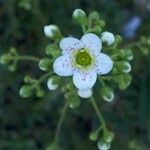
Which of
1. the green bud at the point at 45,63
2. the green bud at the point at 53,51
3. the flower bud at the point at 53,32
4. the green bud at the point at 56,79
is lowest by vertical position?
the green bud at the point at 56,79

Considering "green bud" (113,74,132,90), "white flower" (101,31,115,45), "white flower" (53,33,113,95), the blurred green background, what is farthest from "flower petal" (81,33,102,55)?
the blurred green background

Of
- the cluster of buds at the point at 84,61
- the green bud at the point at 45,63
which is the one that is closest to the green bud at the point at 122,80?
the cluster of buds at the point at 84,61

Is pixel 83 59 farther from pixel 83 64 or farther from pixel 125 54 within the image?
pixel 125 54

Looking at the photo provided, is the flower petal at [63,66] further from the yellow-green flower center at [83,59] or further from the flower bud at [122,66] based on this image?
the flower bud at [122,66]

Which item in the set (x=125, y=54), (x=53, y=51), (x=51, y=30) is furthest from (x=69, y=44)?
(x=125, y=54)

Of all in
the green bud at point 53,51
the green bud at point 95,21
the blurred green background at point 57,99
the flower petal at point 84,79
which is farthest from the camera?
the blurred green background at point 57,99

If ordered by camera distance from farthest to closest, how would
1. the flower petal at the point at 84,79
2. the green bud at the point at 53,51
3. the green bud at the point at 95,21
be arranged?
the green bud at the point at 95,21, the green bud at the point at 53,51, the flower petal at the point at 84,79

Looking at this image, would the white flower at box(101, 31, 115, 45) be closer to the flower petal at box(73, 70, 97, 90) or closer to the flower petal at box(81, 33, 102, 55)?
the flower petal at box(81, 33, 102, 55)
